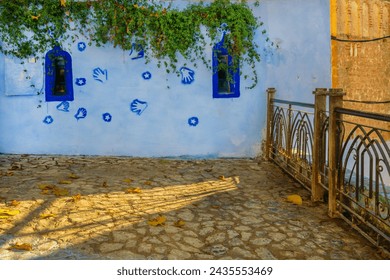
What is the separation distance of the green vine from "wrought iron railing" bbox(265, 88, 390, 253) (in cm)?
185

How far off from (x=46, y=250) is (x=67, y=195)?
1.62 metres

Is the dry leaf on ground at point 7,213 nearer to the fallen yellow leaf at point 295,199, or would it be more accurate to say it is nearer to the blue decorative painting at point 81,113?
the fallen yellow leaf at point 295,199

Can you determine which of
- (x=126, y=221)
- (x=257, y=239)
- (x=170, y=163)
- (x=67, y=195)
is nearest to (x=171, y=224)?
(x=126, y=221)

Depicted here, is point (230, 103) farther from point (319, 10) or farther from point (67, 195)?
point (67, 195)

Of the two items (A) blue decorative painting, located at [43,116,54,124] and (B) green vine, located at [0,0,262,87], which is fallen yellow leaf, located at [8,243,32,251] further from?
(B) green vine, located at [0,0,262,87]

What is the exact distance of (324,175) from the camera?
4.65 meters

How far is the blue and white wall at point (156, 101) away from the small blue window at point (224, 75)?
0.12 meters

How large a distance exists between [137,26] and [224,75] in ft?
6.57

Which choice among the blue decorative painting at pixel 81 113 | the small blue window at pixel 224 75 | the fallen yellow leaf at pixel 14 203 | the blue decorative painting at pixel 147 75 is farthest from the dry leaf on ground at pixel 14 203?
the small blue window at pixel 224 75

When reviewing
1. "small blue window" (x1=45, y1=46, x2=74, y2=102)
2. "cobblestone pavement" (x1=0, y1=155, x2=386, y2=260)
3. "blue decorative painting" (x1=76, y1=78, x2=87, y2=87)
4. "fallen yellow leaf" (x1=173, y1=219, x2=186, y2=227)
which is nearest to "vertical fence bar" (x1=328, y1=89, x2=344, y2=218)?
"cobblestone pavement" (x1=0, y1=155, x2=386, y2=260)

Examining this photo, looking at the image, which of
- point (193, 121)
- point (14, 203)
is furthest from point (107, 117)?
point (14, 203)

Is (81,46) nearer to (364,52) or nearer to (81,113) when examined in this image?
(81,113)

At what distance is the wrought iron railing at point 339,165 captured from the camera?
11.2 feet

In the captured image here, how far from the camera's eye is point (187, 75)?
748 cm
